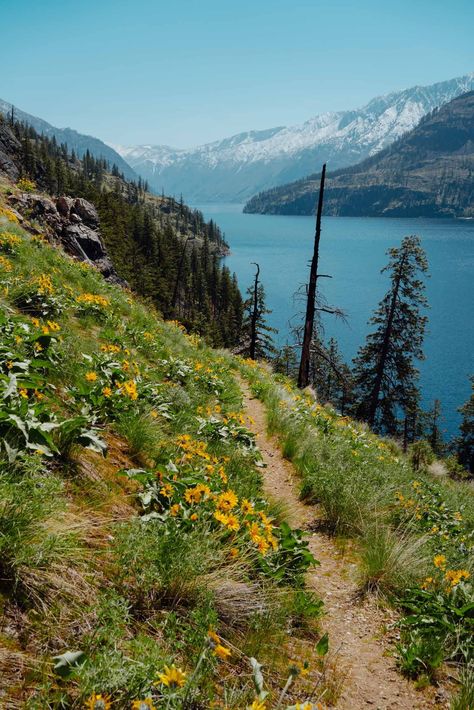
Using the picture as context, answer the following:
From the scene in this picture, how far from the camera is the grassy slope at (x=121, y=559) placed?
1.91 m

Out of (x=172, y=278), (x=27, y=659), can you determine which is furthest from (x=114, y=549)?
(x=172, y=278)

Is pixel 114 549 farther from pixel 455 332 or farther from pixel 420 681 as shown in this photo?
pixel 455 332

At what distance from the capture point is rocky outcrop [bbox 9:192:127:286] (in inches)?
1091

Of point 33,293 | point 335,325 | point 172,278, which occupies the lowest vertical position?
point 335,325

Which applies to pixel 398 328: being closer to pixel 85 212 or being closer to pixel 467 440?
pixel 467 440

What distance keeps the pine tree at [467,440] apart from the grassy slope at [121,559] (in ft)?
152

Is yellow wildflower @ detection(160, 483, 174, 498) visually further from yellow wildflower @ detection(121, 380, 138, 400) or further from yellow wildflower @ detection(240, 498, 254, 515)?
yellow wildflower @ detection(121, 380, 138, 400)

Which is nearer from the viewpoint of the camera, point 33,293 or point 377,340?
point 33,293

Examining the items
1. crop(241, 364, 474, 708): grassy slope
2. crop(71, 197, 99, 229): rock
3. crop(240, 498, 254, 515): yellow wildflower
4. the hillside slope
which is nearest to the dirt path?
the hillside slope

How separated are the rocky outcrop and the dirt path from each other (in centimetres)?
2472

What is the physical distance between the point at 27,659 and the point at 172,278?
85465 millimetres

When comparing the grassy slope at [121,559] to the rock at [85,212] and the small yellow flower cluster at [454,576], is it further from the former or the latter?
the rock at [85,212]

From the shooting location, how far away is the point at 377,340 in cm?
3369

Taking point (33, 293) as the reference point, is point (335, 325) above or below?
below
